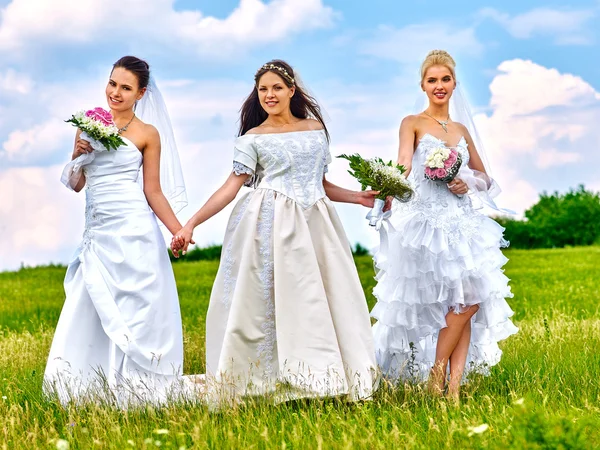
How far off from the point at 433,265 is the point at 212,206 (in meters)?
1.95

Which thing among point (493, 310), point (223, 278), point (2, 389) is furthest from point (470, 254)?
point (2, 389)

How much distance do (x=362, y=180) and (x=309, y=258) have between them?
781 millimetres

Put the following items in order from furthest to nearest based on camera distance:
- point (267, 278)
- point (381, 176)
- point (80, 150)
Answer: point (80, 150) < point (267, 278) < point (381, 176)

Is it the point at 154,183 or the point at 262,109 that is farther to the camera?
the point at 154,183

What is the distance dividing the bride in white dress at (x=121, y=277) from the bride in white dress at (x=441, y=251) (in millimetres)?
2027

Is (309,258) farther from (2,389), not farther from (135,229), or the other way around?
(2,389)

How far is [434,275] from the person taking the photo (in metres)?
6.89

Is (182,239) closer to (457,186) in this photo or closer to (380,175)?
(380,175)

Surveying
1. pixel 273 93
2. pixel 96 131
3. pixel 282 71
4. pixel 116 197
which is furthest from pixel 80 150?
pixel 282 71

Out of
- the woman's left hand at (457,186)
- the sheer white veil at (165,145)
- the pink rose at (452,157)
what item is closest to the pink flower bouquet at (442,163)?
the pink rose at (452,157)

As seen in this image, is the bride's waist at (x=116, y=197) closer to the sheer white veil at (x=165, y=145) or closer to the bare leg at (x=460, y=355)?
the sheer white veil at (x=165, y=145)

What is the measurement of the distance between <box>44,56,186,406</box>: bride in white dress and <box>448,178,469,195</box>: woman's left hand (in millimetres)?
2441

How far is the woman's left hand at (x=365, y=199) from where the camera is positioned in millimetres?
6957

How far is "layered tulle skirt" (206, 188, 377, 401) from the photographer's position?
21.7ft
